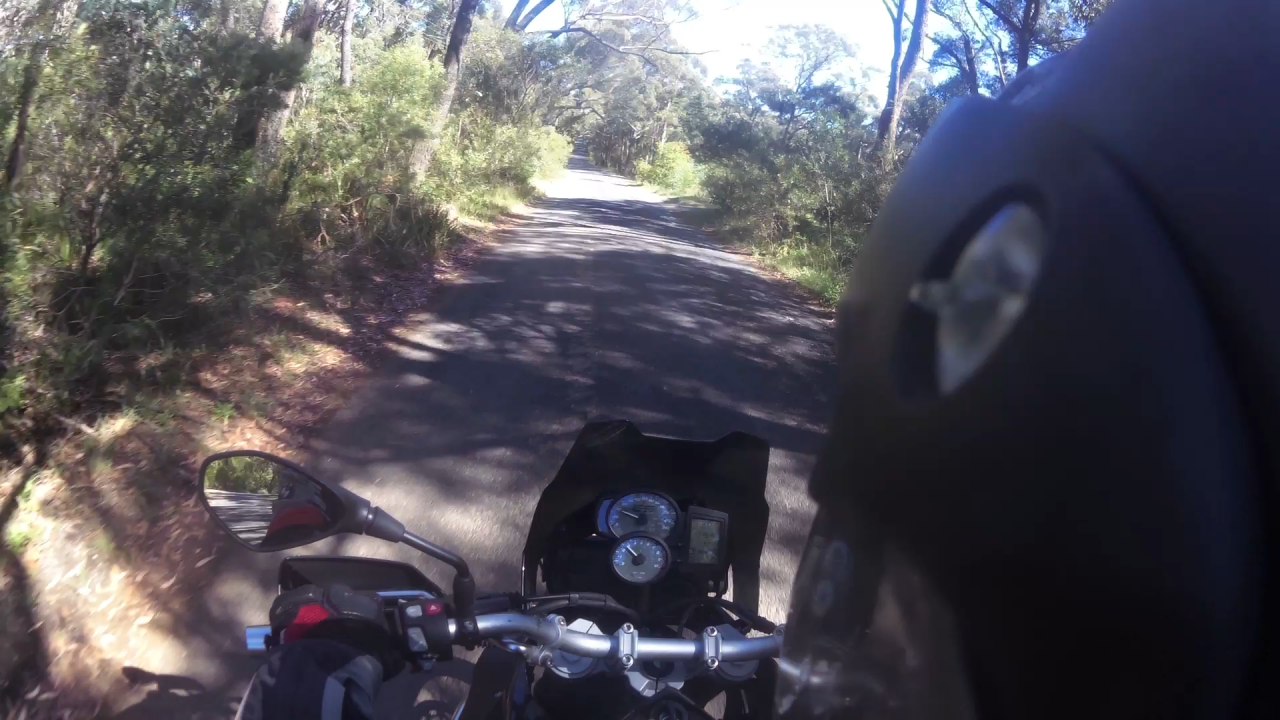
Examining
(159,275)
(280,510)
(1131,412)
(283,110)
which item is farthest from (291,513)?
(283,110)

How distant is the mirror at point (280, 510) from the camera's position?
5.96ft

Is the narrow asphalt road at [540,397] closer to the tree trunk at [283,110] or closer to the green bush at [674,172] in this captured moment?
the tree trunk at [283,110]

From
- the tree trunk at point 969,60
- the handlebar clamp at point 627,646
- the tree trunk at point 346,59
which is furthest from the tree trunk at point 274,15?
the tree trunk at point 969,60

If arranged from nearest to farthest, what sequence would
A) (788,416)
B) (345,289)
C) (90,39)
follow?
(90,39)
(788,416)
(345,289)

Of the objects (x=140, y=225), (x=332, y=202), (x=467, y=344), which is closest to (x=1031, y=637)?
(x=140, y=225)

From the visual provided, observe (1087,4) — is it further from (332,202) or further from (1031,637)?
(1031,637)

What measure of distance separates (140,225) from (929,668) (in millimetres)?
5465

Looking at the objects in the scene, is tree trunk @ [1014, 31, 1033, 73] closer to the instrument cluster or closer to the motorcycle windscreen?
the motorcycle windscreen

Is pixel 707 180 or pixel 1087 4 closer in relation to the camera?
pixel 1087 4

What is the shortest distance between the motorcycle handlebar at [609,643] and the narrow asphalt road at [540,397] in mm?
1532

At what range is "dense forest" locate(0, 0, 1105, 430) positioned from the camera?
15.1ft

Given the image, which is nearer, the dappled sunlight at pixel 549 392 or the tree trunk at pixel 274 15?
the dappled sunlight at pixel 549 392

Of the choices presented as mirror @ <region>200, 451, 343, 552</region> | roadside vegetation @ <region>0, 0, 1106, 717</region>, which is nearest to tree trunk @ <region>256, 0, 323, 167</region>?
roadside vegetation @ <region>0, 0, 1106, 717</region>

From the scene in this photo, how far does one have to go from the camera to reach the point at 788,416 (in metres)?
6.79
